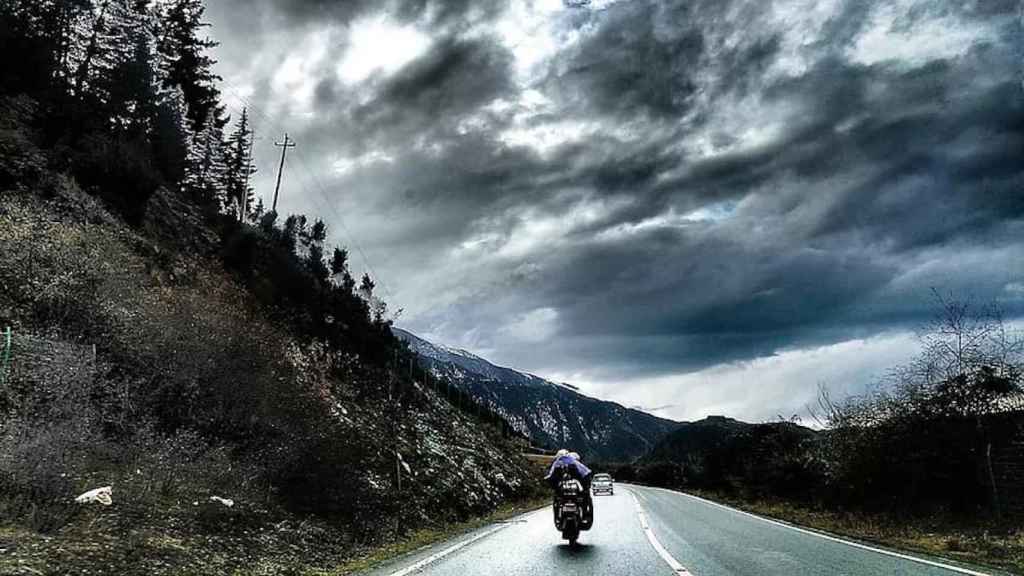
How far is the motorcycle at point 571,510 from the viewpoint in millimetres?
13398

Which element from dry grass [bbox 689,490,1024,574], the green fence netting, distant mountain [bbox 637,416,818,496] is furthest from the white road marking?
distant mountain [bbox 637,416,818,496]

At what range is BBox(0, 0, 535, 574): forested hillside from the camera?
1198 centimetres

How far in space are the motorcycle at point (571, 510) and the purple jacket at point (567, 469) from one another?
0.23 m

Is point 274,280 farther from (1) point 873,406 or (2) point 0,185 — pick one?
(1) point 873,406

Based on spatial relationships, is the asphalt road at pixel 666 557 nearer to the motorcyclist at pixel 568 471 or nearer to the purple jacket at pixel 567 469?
the motorcyclist at pixel 568 471

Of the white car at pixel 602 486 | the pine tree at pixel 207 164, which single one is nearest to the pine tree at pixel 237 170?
the pine tree at pixel 207 164

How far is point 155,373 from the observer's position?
65.1 ft

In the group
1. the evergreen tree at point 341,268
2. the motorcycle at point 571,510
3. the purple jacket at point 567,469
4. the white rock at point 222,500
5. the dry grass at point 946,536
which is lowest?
the dry grass at point 946,536

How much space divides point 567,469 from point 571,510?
97cm

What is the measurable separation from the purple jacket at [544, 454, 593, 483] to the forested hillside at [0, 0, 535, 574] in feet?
15.0

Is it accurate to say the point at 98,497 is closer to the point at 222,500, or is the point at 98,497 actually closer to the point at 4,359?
the point at 222,500

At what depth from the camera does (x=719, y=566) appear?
988 cm

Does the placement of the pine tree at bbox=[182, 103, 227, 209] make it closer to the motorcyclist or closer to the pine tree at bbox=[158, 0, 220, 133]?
the pine tree at bbox=[158, 0, 220, 133]

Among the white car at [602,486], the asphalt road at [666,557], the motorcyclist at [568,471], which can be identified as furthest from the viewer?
the white car at [602,486]
